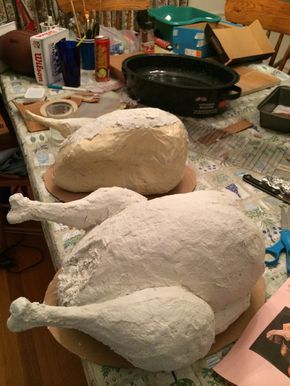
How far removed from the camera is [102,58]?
146 cm

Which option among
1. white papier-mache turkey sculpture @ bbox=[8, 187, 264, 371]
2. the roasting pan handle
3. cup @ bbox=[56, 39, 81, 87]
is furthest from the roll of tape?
white papier-mache turkey sculpture @ bbox=[8, 187, 264, 371]

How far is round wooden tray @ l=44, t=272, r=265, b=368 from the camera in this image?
1.92 ft

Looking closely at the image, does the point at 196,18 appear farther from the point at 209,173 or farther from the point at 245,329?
the point at 245,329

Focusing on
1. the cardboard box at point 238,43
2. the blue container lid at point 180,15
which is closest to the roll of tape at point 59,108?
the cardboard box at point 238,43

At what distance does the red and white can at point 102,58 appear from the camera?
1.41m

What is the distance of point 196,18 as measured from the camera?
→ 1975mm

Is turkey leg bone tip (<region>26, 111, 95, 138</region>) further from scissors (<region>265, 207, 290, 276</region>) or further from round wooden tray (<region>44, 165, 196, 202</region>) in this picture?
scissors (<region>265, 207, 290, 276</region>)

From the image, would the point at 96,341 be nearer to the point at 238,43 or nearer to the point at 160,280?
the point at 160,280

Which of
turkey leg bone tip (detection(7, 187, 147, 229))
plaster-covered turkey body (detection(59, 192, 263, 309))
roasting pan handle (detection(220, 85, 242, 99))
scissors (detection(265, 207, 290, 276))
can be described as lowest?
scissors (detection(265, 207, 290, 276))

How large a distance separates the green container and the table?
619 mm

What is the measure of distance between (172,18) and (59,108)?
1106 mm

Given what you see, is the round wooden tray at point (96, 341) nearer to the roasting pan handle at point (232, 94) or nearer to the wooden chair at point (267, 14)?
the roasting pan handle at point (232, 94)

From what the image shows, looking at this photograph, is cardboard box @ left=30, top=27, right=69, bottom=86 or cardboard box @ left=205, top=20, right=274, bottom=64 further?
cardboard box @ left=205, top=20, right=274, bottom=64

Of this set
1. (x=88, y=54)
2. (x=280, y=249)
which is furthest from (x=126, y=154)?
(x=88, y=54)
